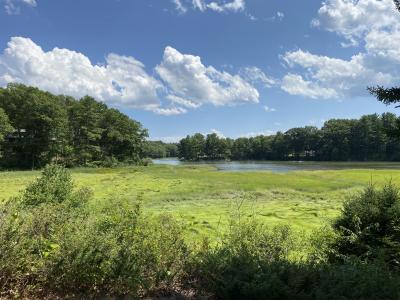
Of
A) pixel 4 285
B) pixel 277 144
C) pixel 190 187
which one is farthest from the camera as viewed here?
pixel 277 144

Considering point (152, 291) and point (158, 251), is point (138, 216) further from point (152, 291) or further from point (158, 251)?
point (152, 291)

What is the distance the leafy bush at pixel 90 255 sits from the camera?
6223mm

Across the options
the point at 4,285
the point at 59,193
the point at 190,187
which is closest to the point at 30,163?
the point at 190,187

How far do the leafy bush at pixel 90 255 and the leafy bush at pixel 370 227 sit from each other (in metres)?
4.01

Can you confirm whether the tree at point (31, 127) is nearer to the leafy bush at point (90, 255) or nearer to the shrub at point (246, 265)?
the leafy bush at point (90, 255)

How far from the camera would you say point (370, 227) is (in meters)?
9.13

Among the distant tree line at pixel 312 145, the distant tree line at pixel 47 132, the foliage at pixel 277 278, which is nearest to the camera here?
the foliage at pixel 277 278

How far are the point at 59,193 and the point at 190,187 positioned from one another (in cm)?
2430

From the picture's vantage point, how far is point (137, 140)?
103 metres

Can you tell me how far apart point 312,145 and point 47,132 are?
11687 centimetres

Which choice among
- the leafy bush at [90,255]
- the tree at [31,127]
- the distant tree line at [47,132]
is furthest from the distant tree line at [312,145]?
the leafy bush at [90,255]

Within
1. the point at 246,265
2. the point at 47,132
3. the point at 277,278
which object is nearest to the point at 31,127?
the point at 47,132

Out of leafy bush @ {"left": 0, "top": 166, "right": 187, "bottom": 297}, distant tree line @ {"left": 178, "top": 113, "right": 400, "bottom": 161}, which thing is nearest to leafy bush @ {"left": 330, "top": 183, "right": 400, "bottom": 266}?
leafy bush @ {"left": 0, "top": 166, "right": 187, "bottom": 297}

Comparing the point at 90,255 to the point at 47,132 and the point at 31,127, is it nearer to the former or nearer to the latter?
the point at 47,132
